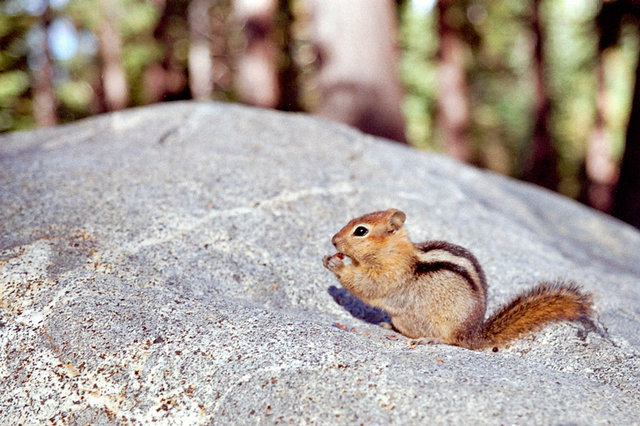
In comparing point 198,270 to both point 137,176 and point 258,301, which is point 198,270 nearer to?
point 258,301

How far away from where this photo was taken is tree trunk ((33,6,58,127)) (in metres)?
16.0

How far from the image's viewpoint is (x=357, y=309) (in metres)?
3.59

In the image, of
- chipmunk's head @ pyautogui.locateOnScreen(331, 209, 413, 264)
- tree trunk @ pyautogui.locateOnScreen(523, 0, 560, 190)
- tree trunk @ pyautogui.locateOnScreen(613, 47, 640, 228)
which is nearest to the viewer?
chipmunk's head @ pyautogui.locateOnScreen(331, 209, 413, 264)

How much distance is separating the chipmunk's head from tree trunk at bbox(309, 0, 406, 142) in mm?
4515

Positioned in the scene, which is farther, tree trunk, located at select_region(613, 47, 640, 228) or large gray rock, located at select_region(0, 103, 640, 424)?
tree trunk, located at select_region(613, 47, 640, 228)

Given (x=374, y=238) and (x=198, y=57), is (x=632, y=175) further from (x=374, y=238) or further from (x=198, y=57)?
(x=198, y=57)

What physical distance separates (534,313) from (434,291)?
535 millimetres

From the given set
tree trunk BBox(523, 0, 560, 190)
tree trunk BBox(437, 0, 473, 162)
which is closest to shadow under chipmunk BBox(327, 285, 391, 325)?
tree trunk BBox(437, 0, 473, 162)

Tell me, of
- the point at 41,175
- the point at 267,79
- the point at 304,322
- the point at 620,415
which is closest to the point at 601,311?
Answer: the point at 620,415

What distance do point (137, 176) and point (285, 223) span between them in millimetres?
1199

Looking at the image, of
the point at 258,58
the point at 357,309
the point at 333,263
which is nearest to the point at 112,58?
the point at 258,58

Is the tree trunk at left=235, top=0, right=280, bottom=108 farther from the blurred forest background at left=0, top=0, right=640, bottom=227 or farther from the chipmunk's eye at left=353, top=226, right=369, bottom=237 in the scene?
the chipmunk's eye at left=353, top=226, right=369, bottom=237

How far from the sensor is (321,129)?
576 centimetres

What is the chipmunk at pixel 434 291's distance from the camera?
2.97 m
